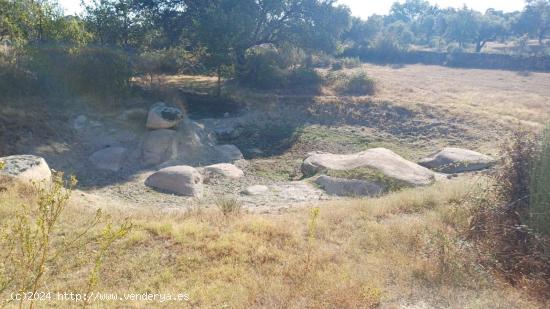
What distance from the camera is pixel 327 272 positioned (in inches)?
199

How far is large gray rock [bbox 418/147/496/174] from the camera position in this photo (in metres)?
13.4

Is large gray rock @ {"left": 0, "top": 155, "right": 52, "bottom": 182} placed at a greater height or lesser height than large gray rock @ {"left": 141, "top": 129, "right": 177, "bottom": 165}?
greater

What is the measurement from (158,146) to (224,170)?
250cm

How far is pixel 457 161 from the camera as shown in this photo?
45.1ft

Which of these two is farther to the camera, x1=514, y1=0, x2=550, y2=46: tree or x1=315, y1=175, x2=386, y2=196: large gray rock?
x1=514, y1=0, x2=550, y2=46: tree

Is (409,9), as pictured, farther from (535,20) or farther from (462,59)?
(462,59)

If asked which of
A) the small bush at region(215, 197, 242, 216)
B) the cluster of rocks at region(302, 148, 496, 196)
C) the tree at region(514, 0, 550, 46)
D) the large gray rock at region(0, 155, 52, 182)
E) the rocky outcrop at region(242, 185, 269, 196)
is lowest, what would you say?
the rocky outcrop at region(242, 185, 269, 196)

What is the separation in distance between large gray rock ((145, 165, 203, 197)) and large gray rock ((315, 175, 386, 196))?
10.8 ft

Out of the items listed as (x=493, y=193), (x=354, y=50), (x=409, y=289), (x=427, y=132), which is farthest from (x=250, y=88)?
(x=354, y=50)

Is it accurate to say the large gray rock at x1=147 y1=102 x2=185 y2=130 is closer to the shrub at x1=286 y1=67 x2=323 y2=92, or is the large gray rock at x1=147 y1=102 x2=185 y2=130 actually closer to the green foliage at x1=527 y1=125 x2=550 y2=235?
the shrub at x1=286 y1=67 x2=323 y2=92

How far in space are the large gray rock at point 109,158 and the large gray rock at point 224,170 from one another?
8.44 ft

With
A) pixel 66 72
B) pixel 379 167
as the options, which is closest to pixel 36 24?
pixel 66 72

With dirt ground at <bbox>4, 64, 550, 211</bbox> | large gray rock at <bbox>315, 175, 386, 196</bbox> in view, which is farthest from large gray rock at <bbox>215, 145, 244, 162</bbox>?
large gray rock at <bbox>315, 175, 386, 196</bbox>

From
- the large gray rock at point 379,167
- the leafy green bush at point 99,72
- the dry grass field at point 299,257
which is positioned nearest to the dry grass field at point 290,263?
the dry grass field at point 299,257
